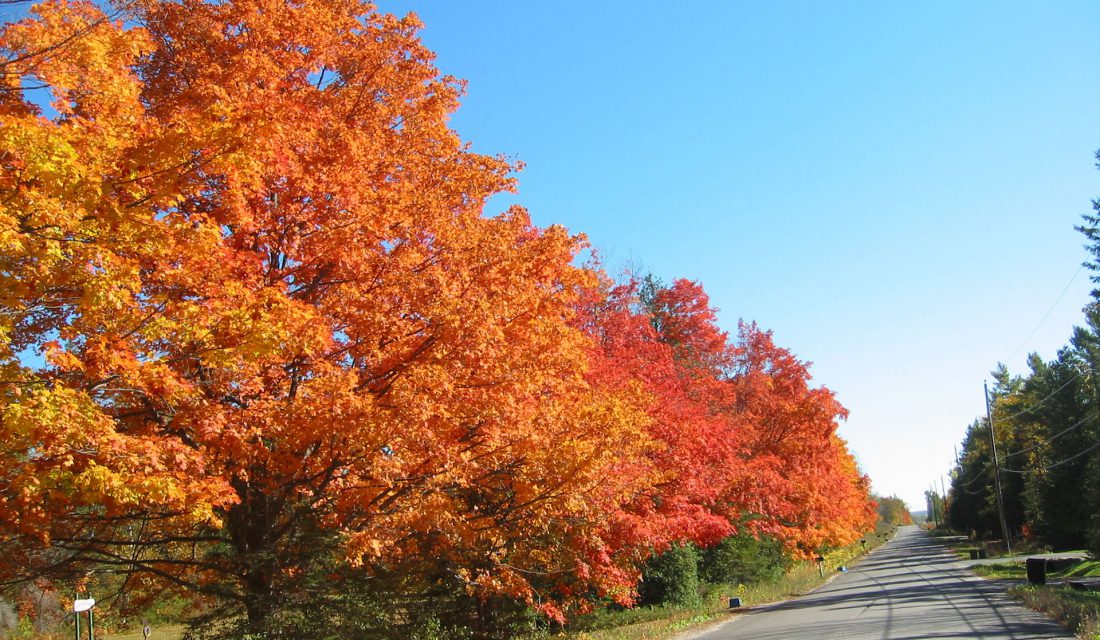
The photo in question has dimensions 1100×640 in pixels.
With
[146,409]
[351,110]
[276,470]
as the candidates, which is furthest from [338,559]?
[351,110]

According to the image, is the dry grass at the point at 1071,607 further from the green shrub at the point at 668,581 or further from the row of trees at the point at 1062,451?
the row of trees at the point at 1062,451

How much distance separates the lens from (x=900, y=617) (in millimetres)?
19875

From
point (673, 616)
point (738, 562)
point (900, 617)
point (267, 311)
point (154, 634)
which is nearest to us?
point (267, 311)

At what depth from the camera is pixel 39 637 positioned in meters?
32.6

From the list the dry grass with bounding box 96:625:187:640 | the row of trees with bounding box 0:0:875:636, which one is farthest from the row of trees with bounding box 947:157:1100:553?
the dry grass with bounding box 96:625:187:640

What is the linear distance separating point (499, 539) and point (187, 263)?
22.6 ft

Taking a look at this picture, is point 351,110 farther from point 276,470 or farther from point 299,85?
point 276,470

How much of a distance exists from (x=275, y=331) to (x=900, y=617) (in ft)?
59.2

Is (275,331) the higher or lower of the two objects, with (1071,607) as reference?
higher

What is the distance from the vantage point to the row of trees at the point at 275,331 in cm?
735

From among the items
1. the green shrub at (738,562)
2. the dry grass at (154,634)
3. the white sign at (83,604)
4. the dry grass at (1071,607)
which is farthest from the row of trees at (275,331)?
the dry grass at (154,634)

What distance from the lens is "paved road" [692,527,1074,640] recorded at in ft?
51.9

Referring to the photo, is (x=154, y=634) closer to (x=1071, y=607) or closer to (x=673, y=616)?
(x=673, y=616)

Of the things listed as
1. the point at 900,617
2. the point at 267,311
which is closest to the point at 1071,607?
the point at 900,617
